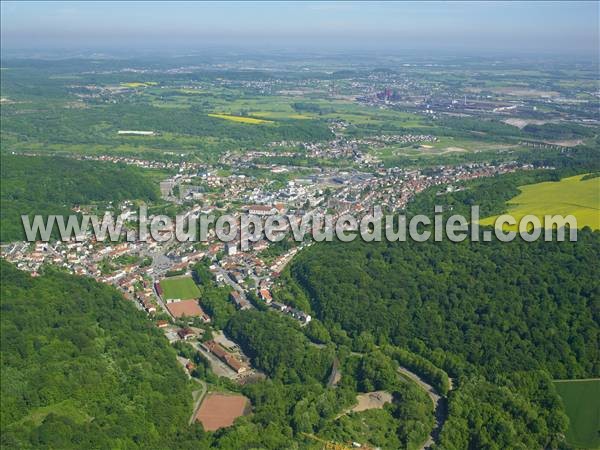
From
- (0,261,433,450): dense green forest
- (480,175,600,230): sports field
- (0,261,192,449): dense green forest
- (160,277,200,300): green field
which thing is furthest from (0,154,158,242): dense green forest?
(480,175,600,230): sports field

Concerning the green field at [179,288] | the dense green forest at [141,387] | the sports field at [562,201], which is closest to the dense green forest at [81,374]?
the dense green forest at [141,387]

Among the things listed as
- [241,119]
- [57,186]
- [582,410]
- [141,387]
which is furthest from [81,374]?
[241,119]

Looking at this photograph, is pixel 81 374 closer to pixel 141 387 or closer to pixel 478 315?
pixel 141 387

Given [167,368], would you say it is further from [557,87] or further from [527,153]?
[557,87]

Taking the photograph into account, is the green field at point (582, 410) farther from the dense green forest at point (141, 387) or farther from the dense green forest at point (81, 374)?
the dense green forest at point (81, 374)

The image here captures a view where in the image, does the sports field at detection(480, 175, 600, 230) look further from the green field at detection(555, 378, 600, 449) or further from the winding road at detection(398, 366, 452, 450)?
the winding road at detection(398, 366, 452, 450)

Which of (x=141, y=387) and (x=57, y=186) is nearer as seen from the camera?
(x=141, y=387)

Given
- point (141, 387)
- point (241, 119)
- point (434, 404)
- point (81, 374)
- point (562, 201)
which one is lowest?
point (434, 404)
